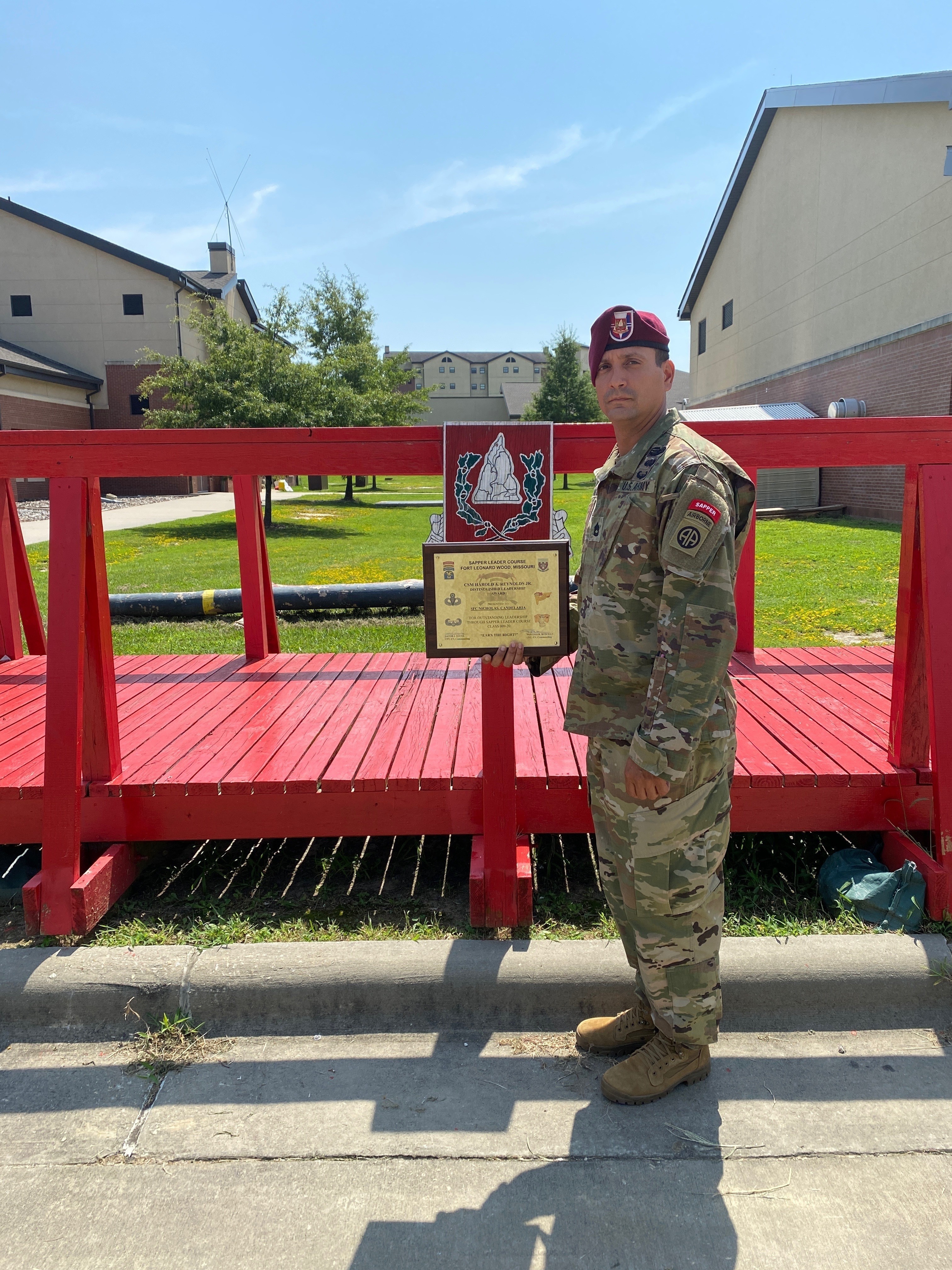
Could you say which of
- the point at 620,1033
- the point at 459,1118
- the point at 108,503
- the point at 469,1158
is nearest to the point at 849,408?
Answer: the point at 620,1033

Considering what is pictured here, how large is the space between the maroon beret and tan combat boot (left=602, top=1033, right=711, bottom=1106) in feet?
5.76

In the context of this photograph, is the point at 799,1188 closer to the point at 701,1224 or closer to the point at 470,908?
the point at 701,1224

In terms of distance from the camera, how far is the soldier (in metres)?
1.85

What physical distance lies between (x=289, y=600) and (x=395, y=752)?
475 cm

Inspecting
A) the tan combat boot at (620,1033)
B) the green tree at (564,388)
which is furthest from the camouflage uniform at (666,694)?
the green tree at (564,388)

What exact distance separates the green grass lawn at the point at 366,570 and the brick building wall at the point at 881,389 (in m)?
0.93

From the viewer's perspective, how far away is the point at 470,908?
2.89 metres

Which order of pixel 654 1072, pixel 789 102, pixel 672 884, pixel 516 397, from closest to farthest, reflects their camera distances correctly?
1. pixel 672 884
2. pixel 654 1072
3. pixel 789 102
4. pixel 516 397

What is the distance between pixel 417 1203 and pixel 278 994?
0.81 meters

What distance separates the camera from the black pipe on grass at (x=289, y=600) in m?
7.75

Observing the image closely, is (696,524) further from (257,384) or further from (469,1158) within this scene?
(257,384)

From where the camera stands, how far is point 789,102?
70.1 feet

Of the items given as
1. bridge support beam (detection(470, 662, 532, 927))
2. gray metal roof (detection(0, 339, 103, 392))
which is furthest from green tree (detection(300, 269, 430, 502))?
bridge support beam (detection(470, 662, 532, 927))

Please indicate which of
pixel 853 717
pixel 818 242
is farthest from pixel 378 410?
pixel 853 717
